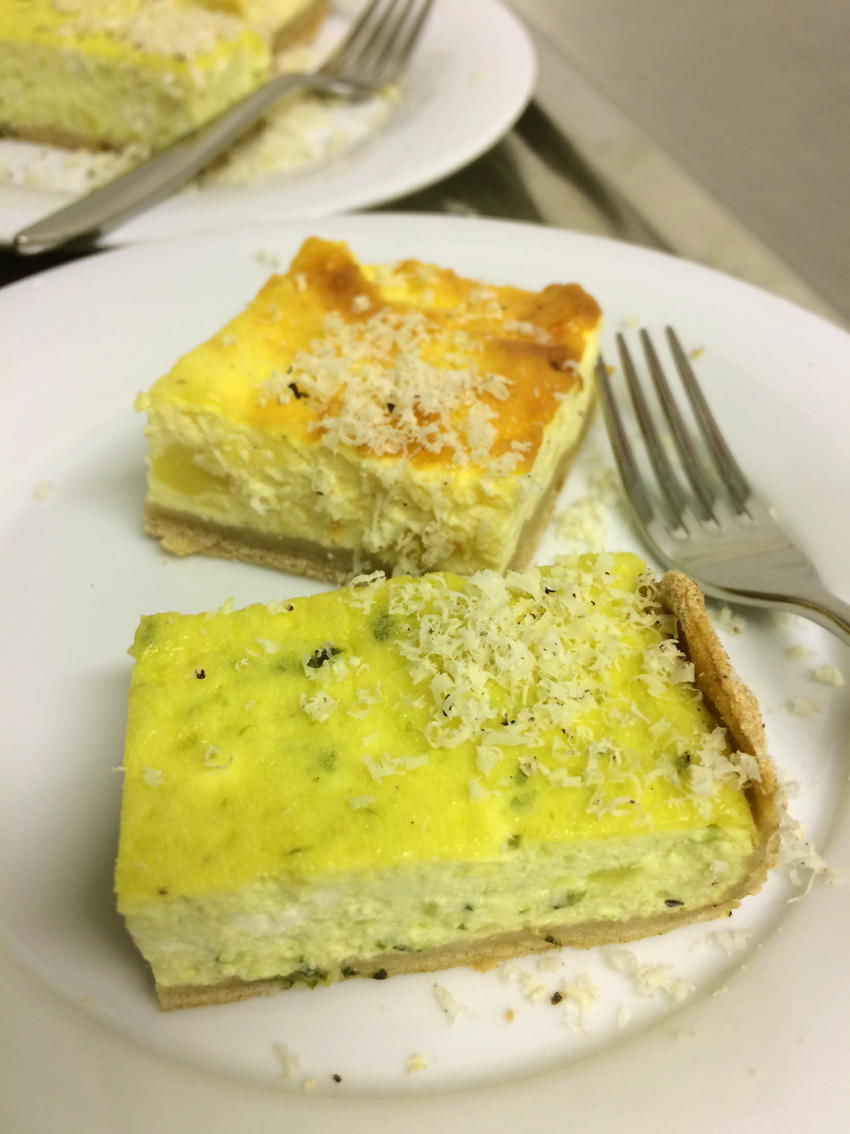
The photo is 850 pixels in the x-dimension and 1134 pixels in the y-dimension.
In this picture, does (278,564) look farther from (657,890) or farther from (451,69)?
(451,69)

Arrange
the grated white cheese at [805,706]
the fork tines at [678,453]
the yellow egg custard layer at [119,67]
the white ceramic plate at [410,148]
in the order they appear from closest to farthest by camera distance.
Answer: the grated white cheese at [805,706] → the fork tines at [678,453] → the white ceramic plate at [410,148] → the yellow egg custard layer at [119,67]

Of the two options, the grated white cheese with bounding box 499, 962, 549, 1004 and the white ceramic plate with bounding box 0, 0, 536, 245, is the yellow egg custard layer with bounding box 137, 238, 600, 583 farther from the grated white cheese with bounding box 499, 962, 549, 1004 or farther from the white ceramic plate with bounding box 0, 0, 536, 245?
the grated white cheese with bounding box 499, 962, 549, 1004

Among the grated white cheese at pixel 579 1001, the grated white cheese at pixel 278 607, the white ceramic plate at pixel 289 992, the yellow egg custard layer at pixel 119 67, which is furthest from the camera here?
the yellow egg custard layer at pixel 119 67

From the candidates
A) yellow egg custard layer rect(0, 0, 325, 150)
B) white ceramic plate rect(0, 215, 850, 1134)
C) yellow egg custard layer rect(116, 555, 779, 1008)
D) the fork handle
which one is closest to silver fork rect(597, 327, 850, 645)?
white ceramic plate rect(0, 215, 850, 1134)

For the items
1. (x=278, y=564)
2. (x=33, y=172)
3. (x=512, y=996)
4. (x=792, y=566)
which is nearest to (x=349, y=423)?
(x=278, y=564)

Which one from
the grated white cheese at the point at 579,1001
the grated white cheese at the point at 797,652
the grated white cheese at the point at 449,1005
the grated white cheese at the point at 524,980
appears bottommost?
the grated white cheese at the point at 449,1005

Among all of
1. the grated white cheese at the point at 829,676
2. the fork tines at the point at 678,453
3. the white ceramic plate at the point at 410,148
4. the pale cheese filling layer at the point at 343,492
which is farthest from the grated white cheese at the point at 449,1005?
the white ceramic plate at the point at 410,148

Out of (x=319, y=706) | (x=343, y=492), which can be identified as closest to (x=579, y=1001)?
(x=319, y=706)

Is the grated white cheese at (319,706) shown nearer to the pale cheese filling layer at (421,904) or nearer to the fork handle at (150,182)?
the pale cheese filling layer at (421,904)
